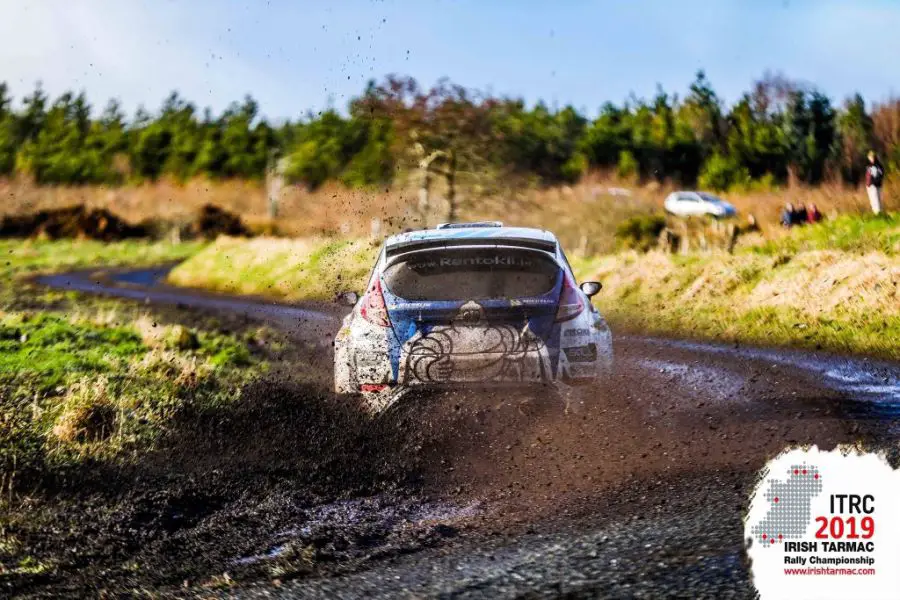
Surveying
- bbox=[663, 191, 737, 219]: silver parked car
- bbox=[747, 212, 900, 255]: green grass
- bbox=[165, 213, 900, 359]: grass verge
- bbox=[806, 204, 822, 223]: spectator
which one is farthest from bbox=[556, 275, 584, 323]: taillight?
bbox=[663, 191, 737, 219]: silver parked car

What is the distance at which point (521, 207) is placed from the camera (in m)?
31.0

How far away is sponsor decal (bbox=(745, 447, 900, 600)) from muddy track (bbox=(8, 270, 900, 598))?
0.17 meters

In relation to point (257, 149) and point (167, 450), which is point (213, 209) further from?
point (167, 450)

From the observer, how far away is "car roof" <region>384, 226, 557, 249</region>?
8531 mm

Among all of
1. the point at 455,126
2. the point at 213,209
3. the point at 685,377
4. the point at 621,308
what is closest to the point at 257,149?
the point at 213,209

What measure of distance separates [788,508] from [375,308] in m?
3.77

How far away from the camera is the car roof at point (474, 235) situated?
853cm

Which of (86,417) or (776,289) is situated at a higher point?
(776,289)

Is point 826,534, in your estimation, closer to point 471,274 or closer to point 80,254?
point 471,274

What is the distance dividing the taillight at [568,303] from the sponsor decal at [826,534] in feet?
7.65

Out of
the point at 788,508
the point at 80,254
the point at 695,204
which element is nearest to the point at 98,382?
the point at 788,508

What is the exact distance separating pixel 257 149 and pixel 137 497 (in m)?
55.0

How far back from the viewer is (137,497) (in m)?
7.55

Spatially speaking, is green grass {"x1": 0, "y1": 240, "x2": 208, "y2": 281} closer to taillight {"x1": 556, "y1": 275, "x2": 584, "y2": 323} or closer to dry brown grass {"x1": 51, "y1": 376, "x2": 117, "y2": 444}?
dry brown grass {"x1": 51, "y1": 376, "x2": 117, "y2": 444}
